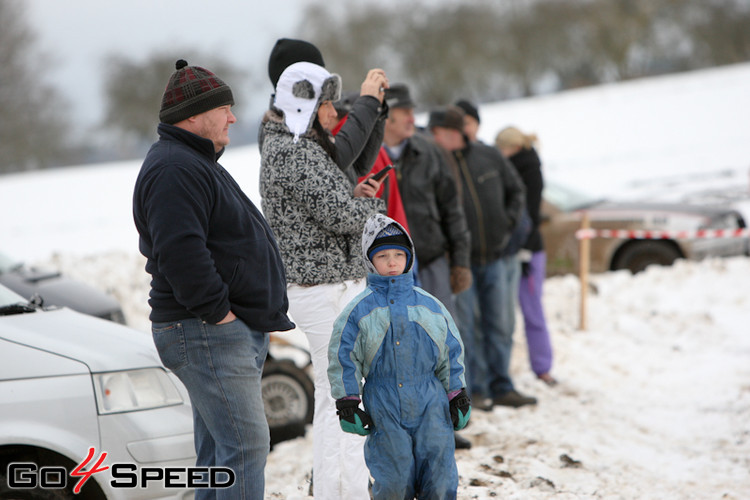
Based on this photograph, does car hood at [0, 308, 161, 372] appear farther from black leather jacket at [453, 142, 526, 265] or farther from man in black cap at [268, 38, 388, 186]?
black leather jacket at [453, 142, 526, 265]

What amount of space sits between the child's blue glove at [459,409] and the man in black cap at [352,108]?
4.02 ft

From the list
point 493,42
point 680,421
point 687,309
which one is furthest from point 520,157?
point 493,42

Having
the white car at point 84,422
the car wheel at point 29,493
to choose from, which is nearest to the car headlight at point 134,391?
the white car at point 84,422

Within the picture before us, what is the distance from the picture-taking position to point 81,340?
3.85 metres

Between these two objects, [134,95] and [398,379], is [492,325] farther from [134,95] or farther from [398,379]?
[134,95]

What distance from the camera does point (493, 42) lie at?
142ft

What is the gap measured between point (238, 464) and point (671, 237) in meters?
8.31

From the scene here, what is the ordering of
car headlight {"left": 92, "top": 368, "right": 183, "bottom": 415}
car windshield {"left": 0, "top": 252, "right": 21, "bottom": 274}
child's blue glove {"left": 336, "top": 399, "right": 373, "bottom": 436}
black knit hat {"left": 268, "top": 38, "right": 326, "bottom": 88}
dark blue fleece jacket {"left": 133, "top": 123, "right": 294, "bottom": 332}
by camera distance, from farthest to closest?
car windshield {"left": 0, "top": 252, "right": 21, "bottom": 274}, black knit hat {"left": 268, "top": 38, "right": 326, "bottom": 88}, car headlight {"left": 92, "top": 368, "right": 183, "bottom": 415}, child's blue glove {"left": 336, "top": 399, "right": 373, "bottom": 436}, dark blue fleece jacket {"left": 133, "top": 123, "right": 294, "bottom": 332}

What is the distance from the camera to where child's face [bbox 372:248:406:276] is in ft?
11.6

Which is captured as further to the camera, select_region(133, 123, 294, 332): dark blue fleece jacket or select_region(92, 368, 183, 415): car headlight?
select_region(92, 368, 183, 415): car headlight

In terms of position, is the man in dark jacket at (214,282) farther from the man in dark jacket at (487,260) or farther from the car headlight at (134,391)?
the man in dark jacket at (487,260)

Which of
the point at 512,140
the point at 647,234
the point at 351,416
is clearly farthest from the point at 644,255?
the point at 351,416

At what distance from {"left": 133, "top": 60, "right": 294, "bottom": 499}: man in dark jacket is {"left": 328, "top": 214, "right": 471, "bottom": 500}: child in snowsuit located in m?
0.35

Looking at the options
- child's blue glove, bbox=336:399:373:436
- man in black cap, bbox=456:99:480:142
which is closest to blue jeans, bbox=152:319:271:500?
child's blue glove, bbox=336:399:373:436
